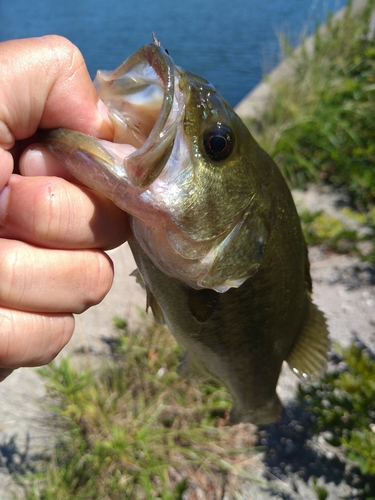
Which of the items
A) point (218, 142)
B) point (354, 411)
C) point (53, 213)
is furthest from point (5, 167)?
point (354, 411)

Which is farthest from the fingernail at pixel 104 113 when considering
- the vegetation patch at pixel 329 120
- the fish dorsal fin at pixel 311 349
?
the vegetation patch at pixel 329 120

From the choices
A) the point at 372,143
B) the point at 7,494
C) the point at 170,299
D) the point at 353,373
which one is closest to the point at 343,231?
the point at 372,143

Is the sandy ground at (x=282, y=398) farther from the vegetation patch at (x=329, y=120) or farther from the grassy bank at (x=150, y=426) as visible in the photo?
the vegetation patch at (x=329, y=120)

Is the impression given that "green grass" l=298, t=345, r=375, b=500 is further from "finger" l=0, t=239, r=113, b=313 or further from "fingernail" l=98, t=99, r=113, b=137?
"fingernail" l=98, t=99, r=113, b=137

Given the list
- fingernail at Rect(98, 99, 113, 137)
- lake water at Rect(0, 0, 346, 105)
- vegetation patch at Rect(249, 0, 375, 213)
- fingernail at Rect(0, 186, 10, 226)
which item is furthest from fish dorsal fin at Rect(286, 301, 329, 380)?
lake water at Rect(0, 0, 346, 105)

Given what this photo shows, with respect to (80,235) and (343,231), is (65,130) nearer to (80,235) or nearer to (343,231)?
(80,235)
